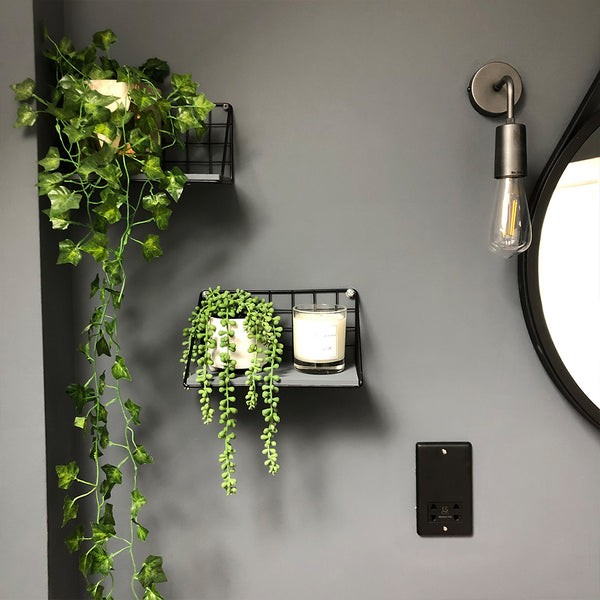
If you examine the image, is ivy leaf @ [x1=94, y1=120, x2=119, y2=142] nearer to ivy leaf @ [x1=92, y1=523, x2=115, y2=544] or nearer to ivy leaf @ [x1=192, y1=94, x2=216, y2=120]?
ivy leaf @ [x1=192, y1=94, x2=216, y2=120]

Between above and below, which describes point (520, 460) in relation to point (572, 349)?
below

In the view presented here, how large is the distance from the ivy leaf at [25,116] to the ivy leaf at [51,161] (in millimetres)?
44

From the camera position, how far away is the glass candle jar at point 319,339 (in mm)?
783

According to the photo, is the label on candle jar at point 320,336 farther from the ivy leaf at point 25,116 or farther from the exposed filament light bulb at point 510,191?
the ivy leaf at point 25,116

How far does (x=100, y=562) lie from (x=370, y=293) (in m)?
0.58

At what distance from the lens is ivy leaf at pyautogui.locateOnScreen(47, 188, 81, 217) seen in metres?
0.72

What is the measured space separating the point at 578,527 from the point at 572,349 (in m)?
0.30

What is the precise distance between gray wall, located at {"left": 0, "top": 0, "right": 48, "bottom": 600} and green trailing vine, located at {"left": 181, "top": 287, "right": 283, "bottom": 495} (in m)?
0.23

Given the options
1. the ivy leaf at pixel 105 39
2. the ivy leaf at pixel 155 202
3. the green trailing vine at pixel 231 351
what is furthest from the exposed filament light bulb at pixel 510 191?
the ivy leaf at pixel 105 39

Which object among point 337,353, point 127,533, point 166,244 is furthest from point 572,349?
point 127,533

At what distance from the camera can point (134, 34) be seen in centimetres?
86

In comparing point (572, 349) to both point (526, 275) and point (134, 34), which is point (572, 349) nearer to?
point (526, 275)

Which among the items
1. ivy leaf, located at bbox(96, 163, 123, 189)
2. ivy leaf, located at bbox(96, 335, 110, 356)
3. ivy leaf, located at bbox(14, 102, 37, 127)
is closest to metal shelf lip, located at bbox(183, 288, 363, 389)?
ivy leaf, located at bbox(96, 335, 110, 356)

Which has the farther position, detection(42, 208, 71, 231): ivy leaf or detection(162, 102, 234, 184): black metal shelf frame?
detection(162, 102, 234, 184): black metal shelf frame
